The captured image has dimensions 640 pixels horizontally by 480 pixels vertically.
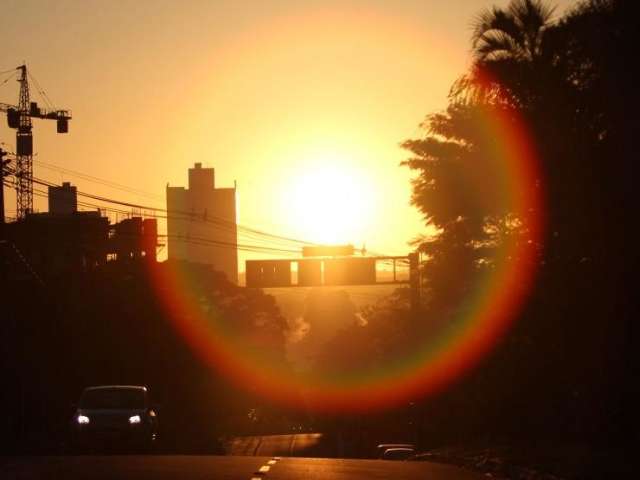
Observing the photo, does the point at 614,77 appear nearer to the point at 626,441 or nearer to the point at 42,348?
the point at 626,441

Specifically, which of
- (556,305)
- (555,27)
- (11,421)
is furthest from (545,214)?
(11,421)

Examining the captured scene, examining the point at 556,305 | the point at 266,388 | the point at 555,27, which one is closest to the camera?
the point at 555,27

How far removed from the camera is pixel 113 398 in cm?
2777

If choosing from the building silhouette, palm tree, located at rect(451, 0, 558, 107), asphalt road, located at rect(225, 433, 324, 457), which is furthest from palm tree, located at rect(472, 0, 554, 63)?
the building silhouette

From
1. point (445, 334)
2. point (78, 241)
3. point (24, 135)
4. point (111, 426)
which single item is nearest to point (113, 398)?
point (111, 426)

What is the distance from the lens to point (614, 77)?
22.5m

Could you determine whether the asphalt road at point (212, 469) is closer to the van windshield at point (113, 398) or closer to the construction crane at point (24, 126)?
the van windshield at point (113, 398)

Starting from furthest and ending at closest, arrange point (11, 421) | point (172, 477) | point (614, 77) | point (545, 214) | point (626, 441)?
point (11, 421) → point (545, 214) → point (626, 441) → point (614, 77) → point (172, 477)

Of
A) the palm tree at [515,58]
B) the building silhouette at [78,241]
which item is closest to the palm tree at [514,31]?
the palm tree at [515,58]

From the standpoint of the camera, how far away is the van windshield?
2734 cm

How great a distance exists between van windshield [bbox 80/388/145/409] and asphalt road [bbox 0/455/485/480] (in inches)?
207

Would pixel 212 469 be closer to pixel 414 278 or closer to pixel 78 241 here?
pixel 414 278

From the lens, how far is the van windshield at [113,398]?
2734 centimetres

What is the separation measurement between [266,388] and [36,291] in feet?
113
